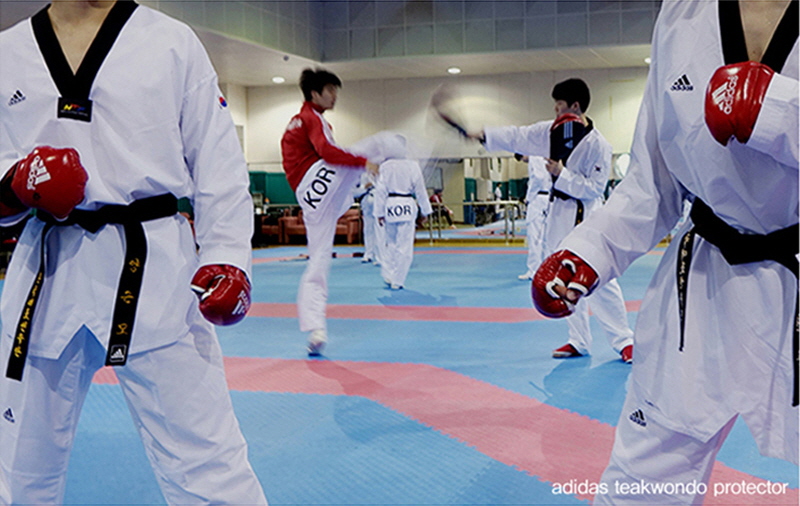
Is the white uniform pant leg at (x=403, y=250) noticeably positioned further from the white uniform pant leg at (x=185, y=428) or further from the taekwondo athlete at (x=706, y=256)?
the taekwondo athlete at (x=706, y=256)

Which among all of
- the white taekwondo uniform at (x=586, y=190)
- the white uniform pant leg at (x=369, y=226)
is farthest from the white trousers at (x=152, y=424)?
the white uniform pant leg at (x=369, y=226)

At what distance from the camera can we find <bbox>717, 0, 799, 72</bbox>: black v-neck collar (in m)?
1.19

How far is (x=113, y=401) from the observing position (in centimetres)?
359

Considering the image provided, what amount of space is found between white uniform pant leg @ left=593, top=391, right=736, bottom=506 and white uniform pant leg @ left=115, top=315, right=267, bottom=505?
80 centimetres

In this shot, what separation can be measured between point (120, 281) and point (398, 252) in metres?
6.25

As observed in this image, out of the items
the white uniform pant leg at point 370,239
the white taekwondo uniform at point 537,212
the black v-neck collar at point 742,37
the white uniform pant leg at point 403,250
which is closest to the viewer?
the black v-neck collar at point 742,37

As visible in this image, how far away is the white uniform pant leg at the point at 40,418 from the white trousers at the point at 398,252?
6113 mm

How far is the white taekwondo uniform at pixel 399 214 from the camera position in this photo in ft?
25.3

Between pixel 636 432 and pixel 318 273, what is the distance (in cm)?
332

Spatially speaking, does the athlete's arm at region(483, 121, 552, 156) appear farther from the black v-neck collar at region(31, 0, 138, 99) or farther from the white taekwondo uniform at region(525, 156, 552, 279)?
the white taekwondo uniform at region(525, 156, 552, 279)

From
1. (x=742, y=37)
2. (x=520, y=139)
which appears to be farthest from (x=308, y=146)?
(x=742, y=37)

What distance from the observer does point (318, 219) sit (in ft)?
14.9

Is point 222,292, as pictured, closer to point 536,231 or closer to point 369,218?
point 536,231

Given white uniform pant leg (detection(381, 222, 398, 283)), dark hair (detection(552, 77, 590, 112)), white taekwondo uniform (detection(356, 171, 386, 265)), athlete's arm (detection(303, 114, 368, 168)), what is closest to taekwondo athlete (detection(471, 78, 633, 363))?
dark hair (detection(552, 77, 590, 112))
